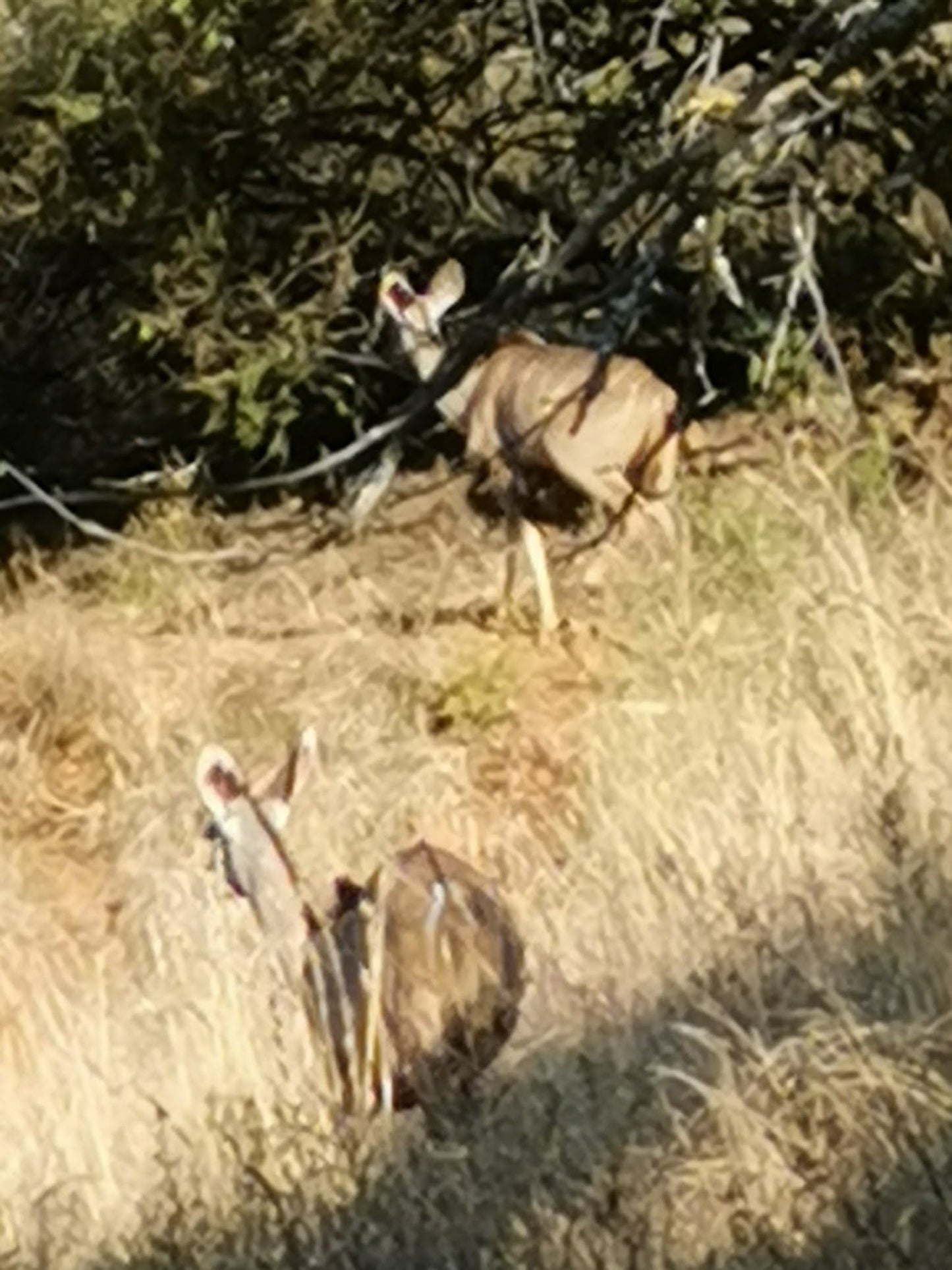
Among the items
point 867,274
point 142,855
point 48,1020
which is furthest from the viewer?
point 867,274

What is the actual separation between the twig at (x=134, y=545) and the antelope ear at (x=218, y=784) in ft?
14.4

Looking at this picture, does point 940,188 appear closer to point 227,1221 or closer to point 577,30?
point 577,30

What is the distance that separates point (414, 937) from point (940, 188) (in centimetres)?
570

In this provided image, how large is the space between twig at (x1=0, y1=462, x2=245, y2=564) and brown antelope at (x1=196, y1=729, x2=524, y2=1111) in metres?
4.86

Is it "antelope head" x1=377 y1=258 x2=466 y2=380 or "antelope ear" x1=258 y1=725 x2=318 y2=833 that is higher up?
"antelope ear" x1=258 y1=725 x2=318 y2=833

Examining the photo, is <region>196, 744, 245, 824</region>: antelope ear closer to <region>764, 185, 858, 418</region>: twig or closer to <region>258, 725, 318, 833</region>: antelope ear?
<region>258, 725, 318, 833</region>: antelope ear

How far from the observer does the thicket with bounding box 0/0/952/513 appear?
385 inches

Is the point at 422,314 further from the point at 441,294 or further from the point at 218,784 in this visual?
the point at 218,784

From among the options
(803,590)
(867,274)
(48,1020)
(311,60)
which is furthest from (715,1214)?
(867,274)

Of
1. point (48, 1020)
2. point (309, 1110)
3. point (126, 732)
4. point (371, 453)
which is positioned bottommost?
point (371, 453)

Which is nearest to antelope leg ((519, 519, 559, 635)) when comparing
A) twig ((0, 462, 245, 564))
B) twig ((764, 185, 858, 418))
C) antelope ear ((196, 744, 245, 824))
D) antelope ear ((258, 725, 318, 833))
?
twig ((764, 185, 858, 418))

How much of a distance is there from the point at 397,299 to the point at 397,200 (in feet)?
3.89

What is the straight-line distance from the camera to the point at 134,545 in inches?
420

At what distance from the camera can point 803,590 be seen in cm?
729
